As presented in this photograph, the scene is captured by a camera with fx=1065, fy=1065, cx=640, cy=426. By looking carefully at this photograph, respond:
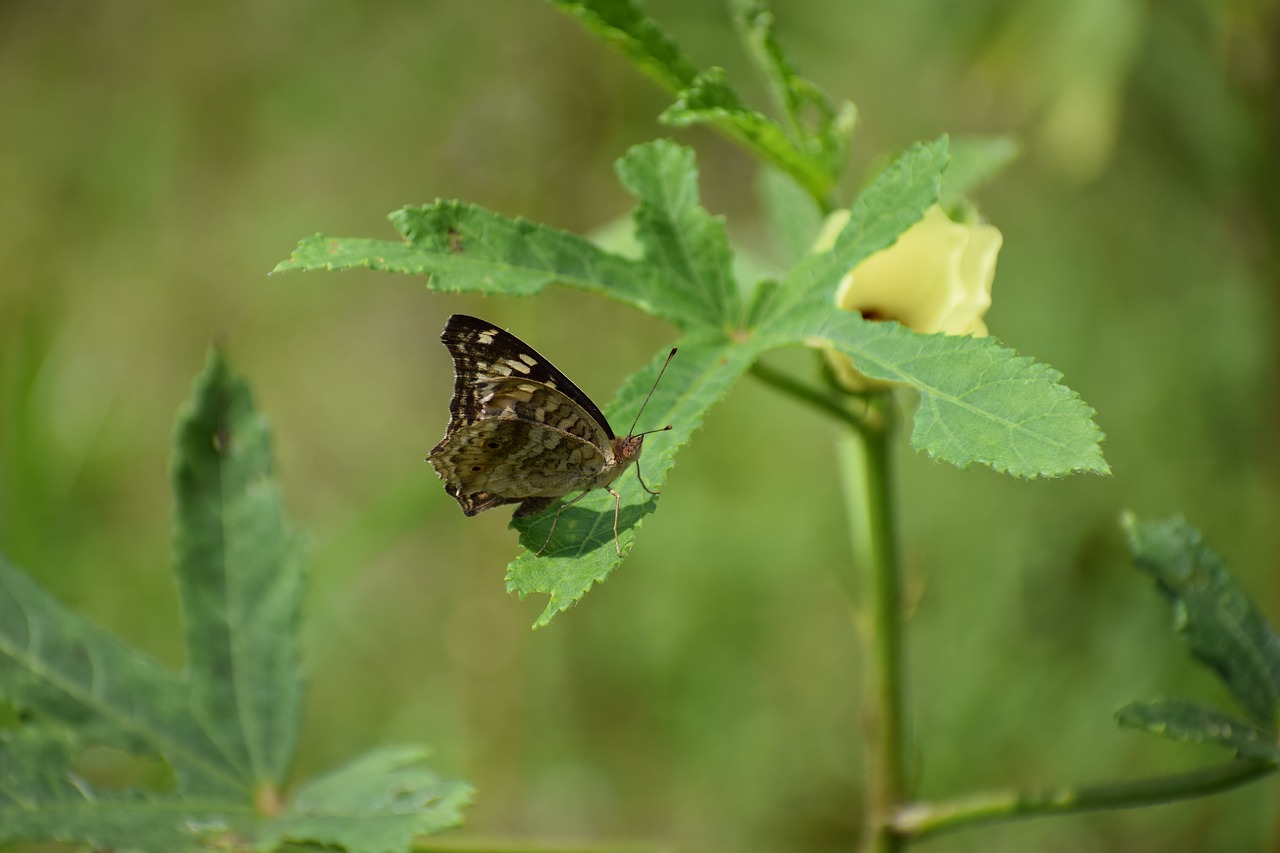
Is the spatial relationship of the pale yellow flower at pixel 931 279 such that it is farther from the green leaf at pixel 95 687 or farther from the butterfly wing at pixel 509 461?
the green leaf at pixel 95 687

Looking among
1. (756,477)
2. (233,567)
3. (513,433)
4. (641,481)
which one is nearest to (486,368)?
(513,433)

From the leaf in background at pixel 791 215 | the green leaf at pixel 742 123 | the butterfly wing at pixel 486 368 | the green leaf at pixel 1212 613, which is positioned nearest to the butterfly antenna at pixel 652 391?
the butterfly wing at pixel 486 368

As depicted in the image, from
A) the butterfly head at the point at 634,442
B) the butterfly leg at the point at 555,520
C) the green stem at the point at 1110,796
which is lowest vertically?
the green stem at the point at 1110,796

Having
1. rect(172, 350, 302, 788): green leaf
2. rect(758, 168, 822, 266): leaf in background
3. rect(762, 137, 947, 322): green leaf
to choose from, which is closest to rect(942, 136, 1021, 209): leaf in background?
rect(758, 168, 822, 266): leaf in background

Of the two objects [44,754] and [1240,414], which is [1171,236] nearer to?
[1240,414]

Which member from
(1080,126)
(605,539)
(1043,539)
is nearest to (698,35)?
(1080,126)
